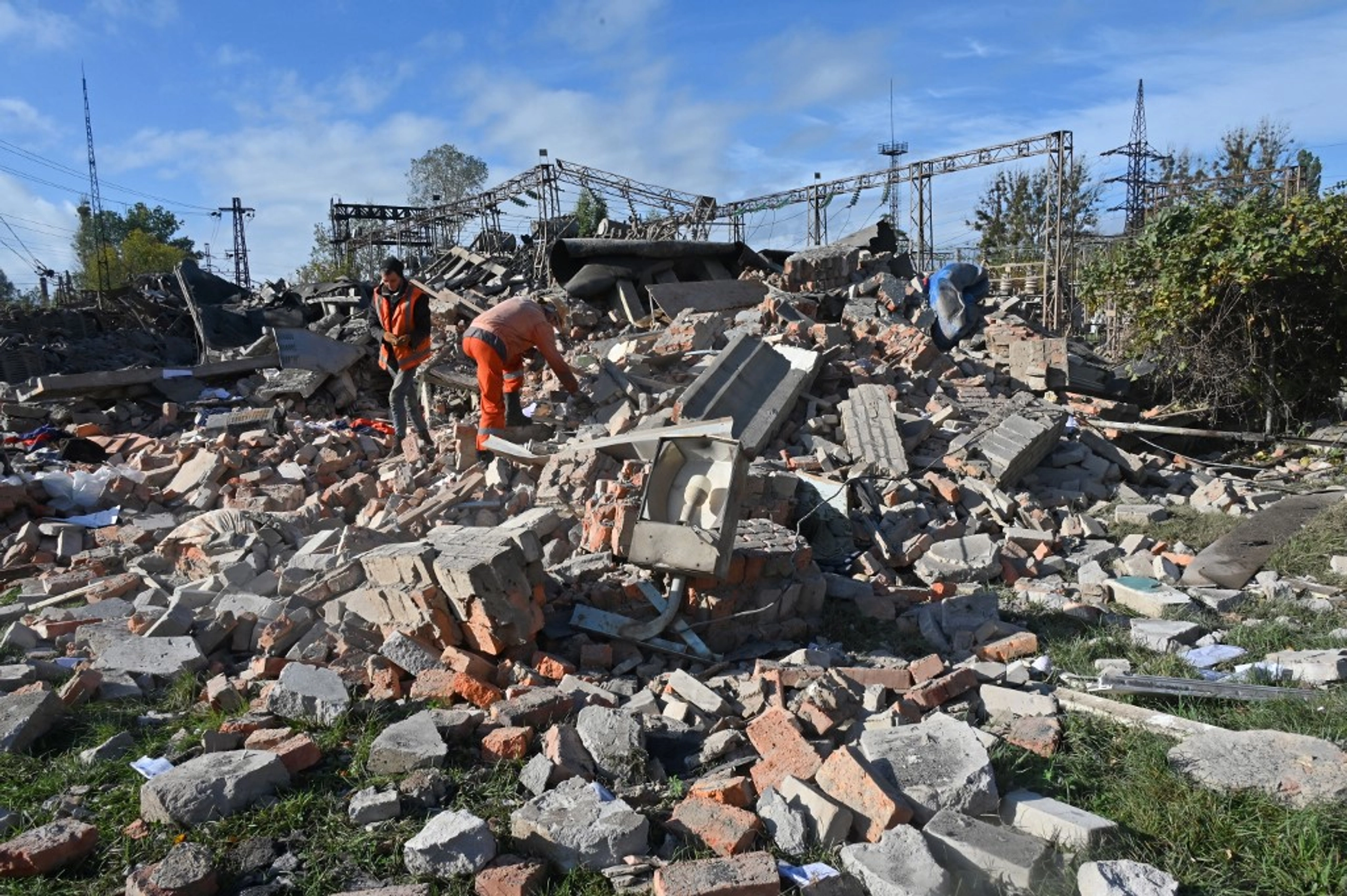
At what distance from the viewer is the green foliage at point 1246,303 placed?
9.16 meters

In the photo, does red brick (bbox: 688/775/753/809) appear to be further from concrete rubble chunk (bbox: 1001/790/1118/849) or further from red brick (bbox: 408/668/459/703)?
red brick (bbox: 408/668/459/703)

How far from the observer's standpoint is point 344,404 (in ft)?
37.7

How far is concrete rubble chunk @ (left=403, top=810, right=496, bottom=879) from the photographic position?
2854mm

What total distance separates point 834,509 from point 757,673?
8.51 ft

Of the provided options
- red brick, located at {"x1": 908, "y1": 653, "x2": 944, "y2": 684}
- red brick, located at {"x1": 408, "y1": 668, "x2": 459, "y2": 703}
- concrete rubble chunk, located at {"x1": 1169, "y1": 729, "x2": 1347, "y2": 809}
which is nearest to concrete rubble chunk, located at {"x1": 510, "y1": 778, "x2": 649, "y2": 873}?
red brick, located at {"x1": 408, "y1": 668, "x2": 459, "y2": 703}

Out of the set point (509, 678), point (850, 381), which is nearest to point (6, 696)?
point (509, 678)

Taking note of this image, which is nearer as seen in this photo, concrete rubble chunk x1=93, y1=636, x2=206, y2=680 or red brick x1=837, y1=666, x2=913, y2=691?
red brick x1=837, y1=666, x2=913, y2=691

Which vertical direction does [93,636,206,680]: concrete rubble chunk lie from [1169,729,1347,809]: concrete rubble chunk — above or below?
above

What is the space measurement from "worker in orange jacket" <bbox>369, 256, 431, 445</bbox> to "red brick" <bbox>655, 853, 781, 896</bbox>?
21.2 ft

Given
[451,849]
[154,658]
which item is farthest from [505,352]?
[451,849]

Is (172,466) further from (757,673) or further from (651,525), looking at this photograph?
(757,673)

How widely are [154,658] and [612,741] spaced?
2623 millimetres

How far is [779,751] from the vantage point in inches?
132

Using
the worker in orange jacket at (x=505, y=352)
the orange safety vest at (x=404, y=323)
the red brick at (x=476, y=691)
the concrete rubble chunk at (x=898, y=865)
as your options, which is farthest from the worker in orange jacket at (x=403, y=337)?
the concrete rubble chunk at (x=898, y=865)
